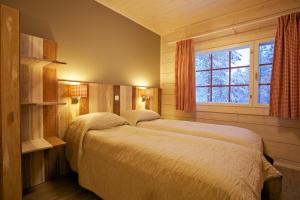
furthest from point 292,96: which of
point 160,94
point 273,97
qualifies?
point 160,94

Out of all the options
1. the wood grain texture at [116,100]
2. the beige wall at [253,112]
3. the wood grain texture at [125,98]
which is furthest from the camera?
the wood grain texture at [125,98]

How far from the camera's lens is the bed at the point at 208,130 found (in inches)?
67.8

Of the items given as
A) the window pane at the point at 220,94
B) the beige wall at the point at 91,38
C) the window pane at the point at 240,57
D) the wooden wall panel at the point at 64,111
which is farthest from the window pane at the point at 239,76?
the wooden wall panel at the point at 64,111

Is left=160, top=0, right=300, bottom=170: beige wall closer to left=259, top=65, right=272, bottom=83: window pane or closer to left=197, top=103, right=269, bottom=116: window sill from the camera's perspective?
left=197, top=103, right=269, bottom=116: window sill

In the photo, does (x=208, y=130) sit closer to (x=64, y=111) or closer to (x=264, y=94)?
(x=264, y=94)

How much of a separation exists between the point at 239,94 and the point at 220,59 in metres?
0.74

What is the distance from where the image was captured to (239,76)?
2883 mm

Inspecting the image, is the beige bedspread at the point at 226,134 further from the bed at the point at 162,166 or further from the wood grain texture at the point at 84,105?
the wood grain texture at the point at 84,105

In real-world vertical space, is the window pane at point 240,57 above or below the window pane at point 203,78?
above

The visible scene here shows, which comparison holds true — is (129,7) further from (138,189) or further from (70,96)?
(138,189)

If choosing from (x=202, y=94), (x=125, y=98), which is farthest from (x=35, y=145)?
(x=202, y=94)

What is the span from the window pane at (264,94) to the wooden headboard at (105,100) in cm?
192

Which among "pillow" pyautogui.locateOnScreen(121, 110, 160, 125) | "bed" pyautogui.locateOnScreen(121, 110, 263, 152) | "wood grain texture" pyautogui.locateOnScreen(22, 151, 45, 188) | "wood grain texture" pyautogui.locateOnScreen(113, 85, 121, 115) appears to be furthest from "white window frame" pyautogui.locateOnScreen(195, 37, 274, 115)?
"wood grain texture" pyautogui.locateOnScreen(22, 151, 45, 188)

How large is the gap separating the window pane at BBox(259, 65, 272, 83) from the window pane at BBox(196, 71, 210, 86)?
88 cm
